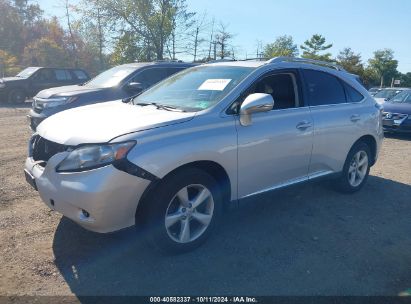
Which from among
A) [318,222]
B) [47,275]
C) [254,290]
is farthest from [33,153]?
[318,222]

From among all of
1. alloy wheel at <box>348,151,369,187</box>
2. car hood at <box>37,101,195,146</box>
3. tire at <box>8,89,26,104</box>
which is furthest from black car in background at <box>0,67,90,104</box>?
alloy wheel at <box>348,151,369,187</box>

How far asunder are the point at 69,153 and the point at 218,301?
1665mm

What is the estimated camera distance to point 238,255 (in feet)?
11.4

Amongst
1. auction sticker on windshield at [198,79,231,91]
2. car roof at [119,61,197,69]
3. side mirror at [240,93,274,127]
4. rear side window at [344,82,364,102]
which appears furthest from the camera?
car roof at [119,61,197,69]

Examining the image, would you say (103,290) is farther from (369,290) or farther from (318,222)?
(318,222)

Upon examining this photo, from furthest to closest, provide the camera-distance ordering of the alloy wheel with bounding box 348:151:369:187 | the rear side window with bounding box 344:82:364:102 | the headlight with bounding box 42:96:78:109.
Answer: the headlight with bounding box 42:96:78:109 < the alloy wheel with bounding box 348:151:369:187 < the rear side window with bounding box 344:82:364:102

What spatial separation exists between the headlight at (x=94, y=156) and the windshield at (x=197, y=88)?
0.95 m

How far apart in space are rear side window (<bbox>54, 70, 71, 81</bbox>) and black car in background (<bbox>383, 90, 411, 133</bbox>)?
13664mm

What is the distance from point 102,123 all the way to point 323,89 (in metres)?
2.85

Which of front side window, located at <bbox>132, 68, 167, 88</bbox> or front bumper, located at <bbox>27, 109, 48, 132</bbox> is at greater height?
front side window, located at <bbox>132, 68, 167, 88</bbox>

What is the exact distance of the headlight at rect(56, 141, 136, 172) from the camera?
2.90m

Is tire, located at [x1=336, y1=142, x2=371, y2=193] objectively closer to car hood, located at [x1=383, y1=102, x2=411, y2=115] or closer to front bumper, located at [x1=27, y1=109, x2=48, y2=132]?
front bumper, located at [x1=27, y1=109, x2=48, y2=132]

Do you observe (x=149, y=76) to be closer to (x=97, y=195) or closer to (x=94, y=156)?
(x=94, y=156)

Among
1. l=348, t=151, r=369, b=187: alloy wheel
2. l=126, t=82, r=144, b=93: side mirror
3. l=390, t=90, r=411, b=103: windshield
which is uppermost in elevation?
l=126, t=82, r=144, b=93: side mirror
